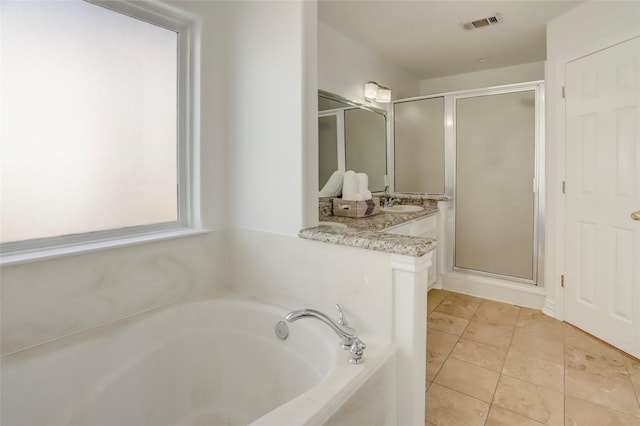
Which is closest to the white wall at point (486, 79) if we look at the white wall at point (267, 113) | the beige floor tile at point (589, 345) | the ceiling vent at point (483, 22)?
the ceiling vent at point (483, 22)

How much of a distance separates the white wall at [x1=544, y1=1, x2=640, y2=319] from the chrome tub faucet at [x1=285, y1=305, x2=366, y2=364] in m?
2.26

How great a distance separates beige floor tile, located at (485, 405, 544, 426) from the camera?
1.53 meters

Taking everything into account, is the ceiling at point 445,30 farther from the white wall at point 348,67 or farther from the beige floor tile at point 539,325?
the beige floor tile at point 539,325

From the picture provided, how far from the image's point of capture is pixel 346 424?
1.03 metres

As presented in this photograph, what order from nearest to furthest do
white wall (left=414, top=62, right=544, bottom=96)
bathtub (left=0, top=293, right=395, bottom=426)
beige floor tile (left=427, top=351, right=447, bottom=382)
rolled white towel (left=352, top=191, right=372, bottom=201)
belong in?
bathtub (left=0, top=293, right=395, bottom=426)
beige floor tile (left=427, top=351, right=447, bottom=382)
rolled white towel (left=352, top=191, right=372, bottom=201)
white wall (left=414, top=62, right=544, bottom=96)

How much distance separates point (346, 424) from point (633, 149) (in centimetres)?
240

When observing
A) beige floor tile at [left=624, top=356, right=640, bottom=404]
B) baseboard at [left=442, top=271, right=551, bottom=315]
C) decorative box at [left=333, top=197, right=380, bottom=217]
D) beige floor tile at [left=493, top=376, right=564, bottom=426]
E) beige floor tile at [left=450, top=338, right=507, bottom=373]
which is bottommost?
beige floor tile at [left=493, top=376, right=564, bottom=426]

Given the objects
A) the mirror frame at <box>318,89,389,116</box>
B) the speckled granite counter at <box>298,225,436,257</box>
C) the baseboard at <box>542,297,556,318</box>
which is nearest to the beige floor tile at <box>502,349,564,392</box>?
the baseboard at <box>542,297,556,318</box>

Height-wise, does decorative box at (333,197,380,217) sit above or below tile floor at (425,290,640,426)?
above

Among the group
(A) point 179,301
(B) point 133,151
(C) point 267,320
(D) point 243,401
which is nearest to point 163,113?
(B) point 133,151

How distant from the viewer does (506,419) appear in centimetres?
156

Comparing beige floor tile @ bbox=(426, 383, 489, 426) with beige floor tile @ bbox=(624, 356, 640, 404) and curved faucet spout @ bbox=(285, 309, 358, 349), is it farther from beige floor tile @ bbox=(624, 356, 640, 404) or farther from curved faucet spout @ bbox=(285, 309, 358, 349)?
beige floor tile @ bbox=(624, 356, 640, 404)

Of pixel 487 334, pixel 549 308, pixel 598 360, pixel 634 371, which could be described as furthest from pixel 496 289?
pixel 634 371

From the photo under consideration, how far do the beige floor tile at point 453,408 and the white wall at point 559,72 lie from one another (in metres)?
1.48
